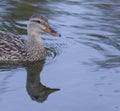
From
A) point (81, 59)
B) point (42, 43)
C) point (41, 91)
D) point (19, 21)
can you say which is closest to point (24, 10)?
point (19, 21)

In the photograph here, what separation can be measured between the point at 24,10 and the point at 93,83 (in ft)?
14.9

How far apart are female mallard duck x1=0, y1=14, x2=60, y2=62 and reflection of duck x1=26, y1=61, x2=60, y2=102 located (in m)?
0.25

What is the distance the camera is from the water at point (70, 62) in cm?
1034

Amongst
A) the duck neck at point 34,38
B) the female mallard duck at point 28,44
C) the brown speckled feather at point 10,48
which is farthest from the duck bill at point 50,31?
the brown speckled feather at point 10,48

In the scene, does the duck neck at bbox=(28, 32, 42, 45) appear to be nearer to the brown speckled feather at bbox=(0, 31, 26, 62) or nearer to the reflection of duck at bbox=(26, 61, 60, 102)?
the brown speckled feather at bbox=(0, 31, 26, 62)

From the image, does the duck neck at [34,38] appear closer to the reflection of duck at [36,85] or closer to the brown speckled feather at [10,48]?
the brown speckled feather at [10,48]

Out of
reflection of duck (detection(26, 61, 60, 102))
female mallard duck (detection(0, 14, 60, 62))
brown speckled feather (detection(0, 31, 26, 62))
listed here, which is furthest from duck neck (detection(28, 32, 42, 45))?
reflection of duck (detection(26, 61, 60, 102))

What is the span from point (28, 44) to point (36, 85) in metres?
1.59

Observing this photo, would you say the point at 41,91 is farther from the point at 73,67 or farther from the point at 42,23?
the point at 42,23

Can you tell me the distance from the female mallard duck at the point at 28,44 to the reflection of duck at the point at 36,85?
0.25 m

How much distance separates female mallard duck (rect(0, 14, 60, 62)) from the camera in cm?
1236

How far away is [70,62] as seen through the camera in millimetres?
12031

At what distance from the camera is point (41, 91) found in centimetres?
1095

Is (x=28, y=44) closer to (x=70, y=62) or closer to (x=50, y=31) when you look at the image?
(x=50, y=31)
